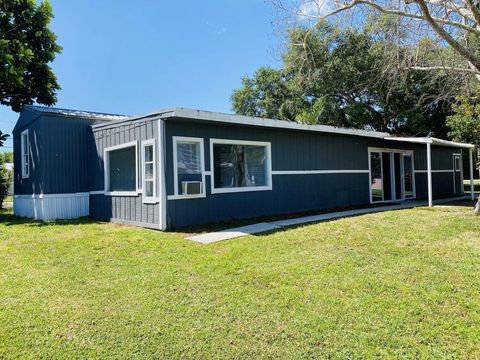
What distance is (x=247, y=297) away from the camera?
154 inches

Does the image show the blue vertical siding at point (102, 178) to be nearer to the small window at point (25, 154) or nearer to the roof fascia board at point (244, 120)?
the roof fascia board at point (244, 120)

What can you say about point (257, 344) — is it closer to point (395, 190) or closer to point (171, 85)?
point (395, 190)

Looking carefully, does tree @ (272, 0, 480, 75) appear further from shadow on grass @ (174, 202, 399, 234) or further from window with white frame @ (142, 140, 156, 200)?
shadow on grass @ (174, 202, 399, 234)

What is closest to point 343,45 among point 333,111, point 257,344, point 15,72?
point 333,111

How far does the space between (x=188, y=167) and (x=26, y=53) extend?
24.9 feet

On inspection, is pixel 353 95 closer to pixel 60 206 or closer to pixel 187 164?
pixel 187 164

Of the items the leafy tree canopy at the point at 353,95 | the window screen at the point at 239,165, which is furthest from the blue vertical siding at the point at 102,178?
the leafy tree canopy at the point at 353,95

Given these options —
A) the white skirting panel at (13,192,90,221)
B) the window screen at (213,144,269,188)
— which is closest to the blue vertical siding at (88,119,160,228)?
the white skirting panel at (13,192,90,221)

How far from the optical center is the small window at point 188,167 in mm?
7806

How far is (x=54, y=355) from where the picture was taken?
9.25ft

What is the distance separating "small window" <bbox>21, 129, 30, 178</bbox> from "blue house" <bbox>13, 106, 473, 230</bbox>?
35mm

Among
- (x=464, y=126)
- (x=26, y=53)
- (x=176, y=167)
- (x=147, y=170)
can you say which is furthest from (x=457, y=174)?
(x=26, y=53)

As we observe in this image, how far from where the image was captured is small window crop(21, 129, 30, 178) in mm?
11558

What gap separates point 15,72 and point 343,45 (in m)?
14.6
